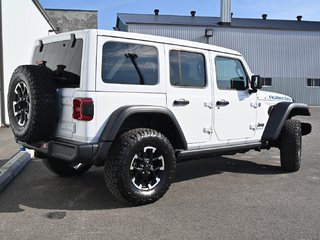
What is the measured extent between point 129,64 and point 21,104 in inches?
56.8

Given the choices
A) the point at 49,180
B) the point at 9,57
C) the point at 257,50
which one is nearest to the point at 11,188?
the point at 49,180

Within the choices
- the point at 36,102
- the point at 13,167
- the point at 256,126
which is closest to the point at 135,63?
the point at 36,102

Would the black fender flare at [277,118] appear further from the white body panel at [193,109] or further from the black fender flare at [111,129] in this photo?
the black fender flare at [111,129]

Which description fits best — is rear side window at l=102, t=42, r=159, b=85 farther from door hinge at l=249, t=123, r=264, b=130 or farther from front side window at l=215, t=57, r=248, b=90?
door hinge at l=249, t=123, r=264, b=130

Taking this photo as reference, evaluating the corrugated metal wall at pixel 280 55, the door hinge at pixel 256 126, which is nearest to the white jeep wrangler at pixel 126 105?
the door hinge at pixel 256 126

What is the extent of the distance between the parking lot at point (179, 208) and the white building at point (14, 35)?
20.2ft

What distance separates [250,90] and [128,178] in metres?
2.76

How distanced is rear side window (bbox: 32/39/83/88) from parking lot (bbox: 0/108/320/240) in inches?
60.2

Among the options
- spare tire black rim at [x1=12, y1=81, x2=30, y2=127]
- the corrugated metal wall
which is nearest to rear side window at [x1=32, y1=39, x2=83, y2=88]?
spare tire black rim at [x1=12, y1=81, x2=30, y2=127]

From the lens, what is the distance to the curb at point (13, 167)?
577cm

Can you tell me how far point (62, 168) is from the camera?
6172 mm

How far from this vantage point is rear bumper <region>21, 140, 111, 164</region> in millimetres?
4410

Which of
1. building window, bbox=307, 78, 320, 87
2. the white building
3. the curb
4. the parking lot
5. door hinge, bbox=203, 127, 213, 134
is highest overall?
the white building

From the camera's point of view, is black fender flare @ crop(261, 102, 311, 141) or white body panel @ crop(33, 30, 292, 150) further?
black fender flare @ crop(261, 102, 311, 141)
